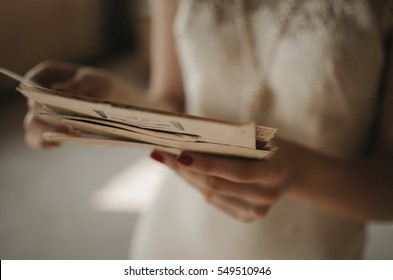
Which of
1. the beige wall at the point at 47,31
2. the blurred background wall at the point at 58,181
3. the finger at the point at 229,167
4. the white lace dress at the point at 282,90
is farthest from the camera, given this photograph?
the beige wall at the point at 47,31

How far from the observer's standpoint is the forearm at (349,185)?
0.57 m

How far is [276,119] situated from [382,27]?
21 centimetres

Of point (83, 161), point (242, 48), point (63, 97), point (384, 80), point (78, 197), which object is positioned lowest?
point (63, 97)

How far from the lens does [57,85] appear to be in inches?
24.1

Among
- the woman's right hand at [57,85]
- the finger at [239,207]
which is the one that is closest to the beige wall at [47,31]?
the woman's right hand at [57,85]

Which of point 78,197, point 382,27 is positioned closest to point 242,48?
point 382,27

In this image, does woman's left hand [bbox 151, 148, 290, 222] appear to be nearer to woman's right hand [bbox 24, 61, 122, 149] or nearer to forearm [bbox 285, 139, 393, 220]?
forearm [bbox 285, 139, 393, 220]

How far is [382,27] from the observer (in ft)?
1.80

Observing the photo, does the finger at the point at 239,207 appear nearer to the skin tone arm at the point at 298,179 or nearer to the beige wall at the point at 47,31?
the skin tone arm at the point at 298,179

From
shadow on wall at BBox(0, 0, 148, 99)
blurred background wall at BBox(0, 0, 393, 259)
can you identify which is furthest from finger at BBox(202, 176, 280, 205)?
shadow on wall at BBox(0, 0, 148, 99)

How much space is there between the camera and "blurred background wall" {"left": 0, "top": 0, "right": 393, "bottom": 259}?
6.13 feet

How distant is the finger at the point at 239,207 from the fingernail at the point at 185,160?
10cm
